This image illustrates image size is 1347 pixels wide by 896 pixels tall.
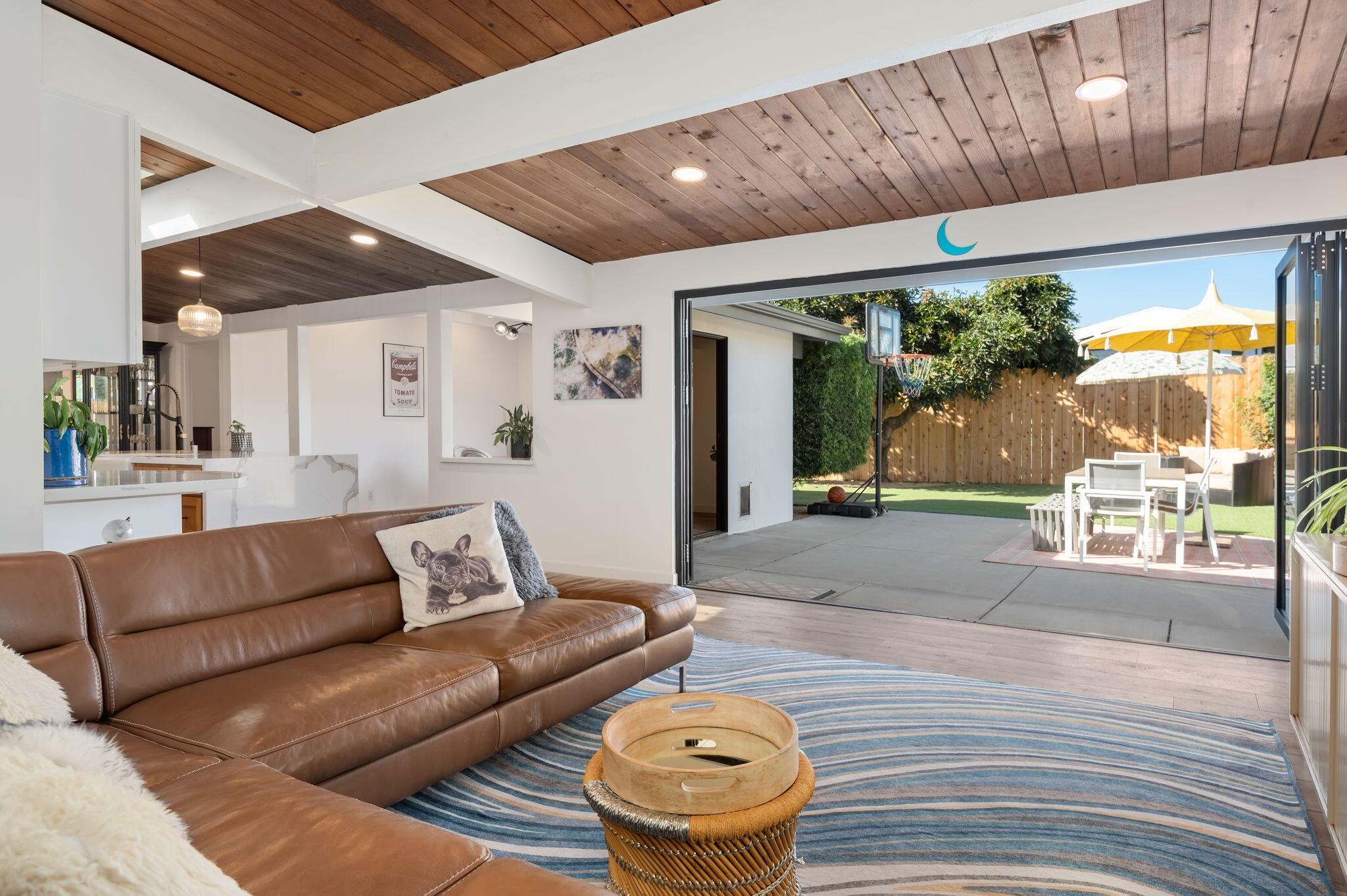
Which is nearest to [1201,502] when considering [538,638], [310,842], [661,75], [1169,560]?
[1169,560]

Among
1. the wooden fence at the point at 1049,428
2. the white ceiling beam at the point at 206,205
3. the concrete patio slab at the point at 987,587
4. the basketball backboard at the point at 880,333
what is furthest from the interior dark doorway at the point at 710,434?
the white ceiling beam at the point at 206,205

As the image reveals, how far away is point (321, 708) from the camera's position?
1.88 m

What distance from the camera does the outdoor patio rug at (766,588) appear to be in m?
5.07

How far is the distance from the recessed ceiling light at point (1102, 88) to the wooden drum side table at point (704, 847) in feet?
9.23

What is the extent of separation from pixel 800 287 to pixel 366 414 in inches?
223

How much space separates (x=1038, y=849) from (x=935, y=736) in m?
0.74

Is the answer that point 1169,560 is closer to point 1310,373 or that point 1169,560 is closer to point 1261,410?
point 1310,373

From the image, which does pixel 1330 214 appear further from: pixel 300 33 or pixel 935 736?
pixel 300 33

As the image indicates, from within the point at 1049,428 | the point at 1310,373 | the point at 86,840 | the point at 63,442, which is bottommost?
the point at 86,840

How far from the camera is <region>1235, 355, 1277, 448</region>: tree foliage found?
9.25 meters

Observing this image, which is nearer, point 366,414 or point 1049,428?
point 366,414

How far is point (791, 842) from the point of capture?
4.68ft

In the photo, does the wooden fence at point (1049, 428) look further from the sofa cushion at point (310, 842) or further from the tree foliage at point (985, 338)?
the sofa cushion at point (310, 842)

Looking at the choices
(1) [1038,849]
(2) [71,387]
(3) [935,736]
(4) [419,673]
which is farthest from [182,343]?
(1) [1038,849]
